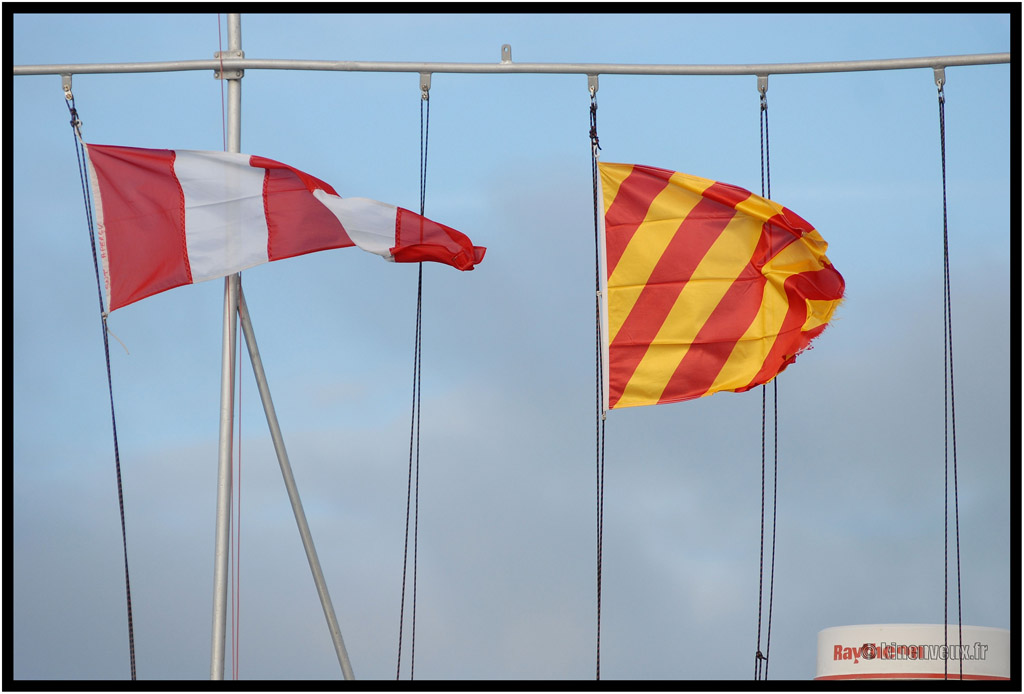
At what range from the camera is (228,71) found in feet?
64.4

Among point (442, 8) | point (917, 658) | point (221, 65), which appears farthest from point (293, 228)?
point (917, 658)

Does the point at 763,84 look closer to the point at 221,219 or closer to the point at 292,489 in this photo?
the point at 221,219

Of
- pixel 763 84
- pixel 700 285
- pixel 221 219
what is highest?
pixel 763 84

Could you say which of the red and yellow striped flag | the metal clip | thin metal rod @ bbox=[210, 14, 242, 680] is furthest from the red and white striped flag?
the metal clip

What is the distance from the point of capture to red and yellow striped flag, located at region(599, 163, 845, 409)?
1978 cm

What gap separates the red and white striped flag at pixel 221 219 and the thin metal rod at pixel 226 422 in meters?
0.44

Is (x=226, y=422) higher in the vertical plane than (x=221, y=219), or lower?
lower

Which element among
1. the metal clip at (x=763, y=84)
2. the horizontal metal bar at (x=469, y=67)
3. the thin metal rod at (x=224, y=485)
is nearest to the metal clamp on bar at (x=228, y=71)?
the horizontal metal bar at (x=469, y=67)

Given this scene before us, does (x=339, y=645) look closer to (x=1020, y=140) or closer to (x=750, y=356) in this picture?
(x=750, y=356)

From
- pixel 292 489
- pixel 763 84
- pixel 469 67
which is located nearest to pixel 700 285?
pixel 763 84

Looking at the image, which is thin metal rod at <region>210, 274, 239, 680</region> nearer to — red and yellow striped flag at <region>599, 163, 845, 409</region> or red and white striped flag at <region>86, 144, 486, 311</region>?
red and white striped flag at <region>86, 144, 486, 311</region>

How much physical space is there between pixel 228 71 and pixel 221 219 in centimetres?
205

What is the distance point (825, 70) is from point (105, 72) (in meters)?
9.77

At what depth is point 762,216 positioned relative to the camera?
19.9m
